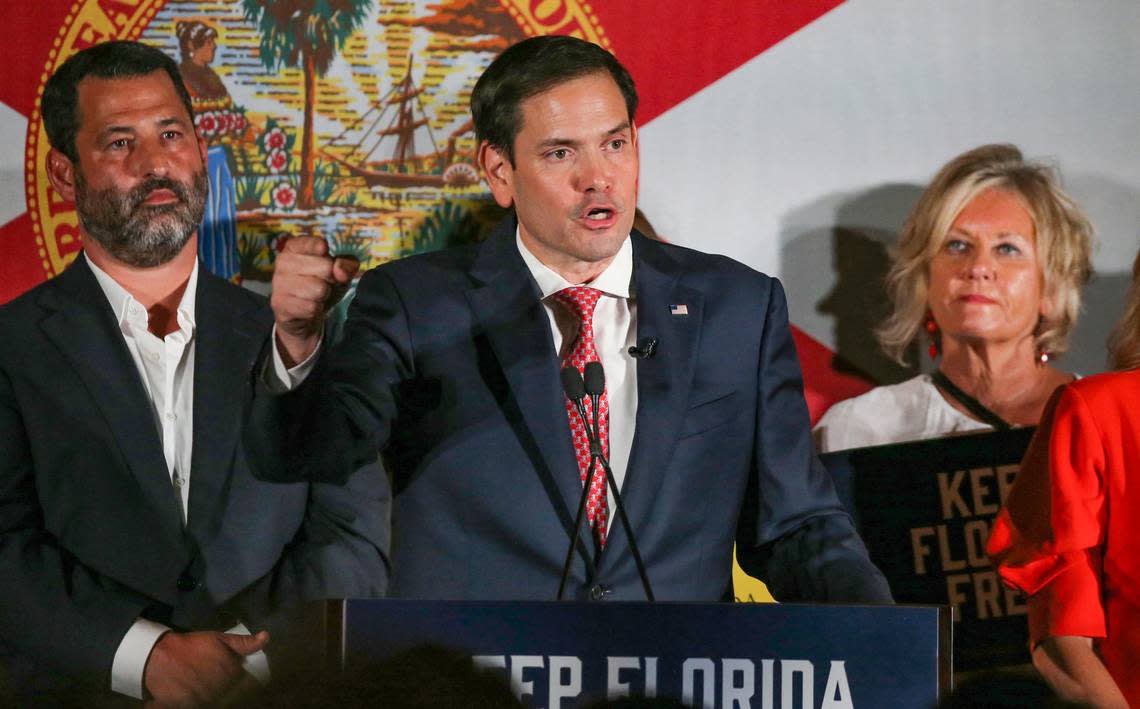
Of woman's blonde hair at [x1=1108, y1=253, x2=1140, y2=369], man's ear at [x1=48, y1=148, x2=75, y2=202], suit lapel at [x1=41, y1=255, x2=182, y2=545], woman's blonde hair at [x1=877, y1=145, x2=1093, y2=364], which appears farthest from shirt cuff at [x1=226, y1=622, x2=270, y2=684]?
woman's blonde hair at [x1=1108, y1=253, x2=1140, y2=369]

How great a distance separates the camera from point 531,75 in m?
2.92

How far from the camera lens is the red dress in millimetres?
2803

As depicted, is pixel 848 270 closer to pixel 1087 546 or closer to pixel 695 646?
pixel 1087 546

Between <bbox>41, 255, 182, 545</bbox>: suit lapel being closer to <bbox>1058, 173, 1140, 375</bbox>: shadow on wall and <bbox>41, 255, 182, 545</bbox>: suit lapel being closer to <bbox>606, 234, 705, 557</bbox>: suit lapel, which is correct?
<bbox>606, 234, 705, 557</bbox>: suit lapel

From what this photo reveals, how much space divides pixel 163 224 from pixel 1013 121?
2.05 meters

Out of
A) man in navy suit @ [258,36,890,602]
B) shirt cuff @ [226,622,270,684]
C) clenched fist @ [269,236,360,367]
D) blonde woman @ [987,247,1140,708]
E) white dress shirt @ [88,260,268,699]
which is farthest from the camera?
white dress shirt @ [88,260,268,699]

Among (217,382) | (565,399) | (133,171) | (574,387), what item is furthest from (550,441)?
(133,171)

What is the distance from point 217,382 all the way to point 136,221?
1.40 feet

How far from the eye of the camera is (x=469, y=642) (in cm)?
197

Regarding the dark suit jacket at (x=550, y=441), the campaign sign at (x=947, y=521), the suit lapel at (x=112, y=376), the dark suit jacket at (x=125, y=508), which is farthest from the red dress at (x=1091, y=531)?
the suit lapel at (x=112, y=376)

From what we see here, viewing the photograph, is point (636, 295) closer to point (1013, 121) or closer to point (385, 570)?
point (385, 570)

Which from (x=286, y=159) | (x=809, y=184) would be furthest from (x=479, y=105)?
(x=809, y=184)

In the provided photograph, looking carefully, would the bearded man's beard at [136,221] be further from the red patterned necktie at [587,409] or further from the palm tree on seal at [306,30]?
the red patterned necktie at [587,409]

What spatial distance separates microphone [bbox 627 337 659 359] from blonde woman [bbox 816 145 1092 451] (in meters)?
1.05
